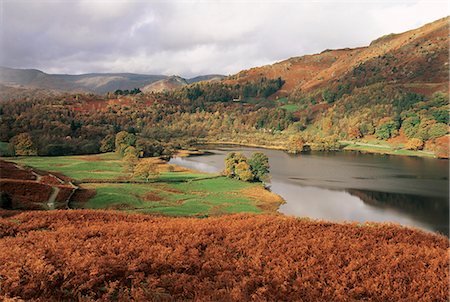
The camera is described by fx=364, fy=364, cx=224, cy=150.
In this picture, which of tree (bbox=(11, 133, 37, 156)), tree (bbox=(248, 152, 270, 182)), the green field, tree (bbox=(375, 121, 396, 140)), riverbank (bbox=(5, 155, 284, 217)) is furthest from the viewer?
tree (bbox=(375, 121, 396, 140))

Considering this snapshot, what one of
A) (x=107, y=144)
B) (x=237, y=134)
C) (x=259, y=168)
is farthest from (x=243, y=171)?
(x=237, y=134)

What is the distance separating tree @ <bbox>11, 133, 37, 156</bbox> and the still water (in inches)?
1563

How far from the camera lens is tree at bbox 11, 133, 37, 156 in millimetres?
94650

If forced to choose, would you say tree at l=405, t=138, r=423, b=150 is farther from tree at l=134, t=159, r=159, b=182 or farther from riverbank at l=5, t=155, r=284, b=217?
tree at l=134, t=159, r=159, b=182

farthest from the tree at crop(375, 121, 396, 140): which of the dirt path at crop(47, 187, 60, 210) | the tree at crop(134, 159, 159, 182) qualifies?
the dirt path at crop(47, 187, 60, 210)

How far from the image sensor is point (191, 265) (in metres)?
10.8

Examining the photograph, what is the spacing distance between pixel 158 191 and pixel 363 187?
137ft

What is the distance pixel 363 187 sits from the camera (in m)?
74.1

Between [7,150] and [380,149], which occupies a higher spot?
[7,150]

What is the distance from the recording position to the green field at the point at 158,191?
47750mm

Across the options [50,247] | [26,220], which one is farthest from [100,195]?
[50,247]

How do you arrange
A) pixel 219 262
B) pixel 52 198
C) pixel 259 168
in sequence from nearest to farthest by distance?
pixel 219 262, pixel 52 198, pixel 259 168

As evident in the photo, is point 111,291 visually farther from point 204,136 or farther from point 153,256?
point 204,136

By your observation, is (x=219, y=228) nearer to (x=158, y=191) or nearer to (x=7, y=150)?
(x=158, y=191)
